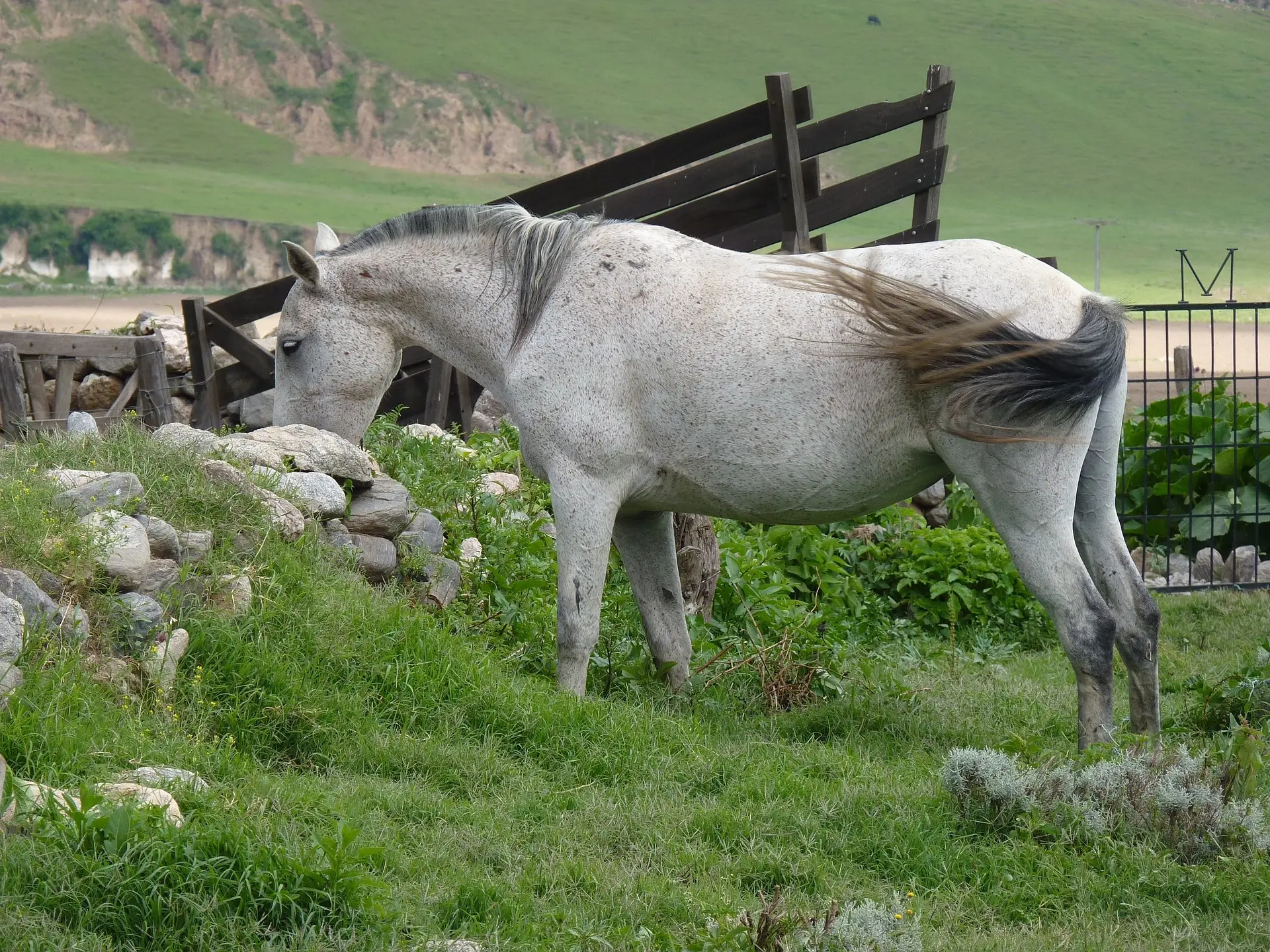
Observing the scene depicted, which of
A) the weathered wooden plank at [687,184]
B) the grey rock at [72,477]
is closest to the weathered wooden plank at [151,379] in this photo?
the weathered wooden plank at [687,184]

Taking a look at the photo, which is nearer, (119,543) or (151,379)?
(119,543)

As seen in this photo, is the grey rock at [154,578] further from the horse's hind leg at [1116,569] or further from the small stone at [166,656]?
the horse's hind leg at [1116,569]

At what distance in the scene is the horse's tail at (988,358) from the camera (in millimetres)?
4676

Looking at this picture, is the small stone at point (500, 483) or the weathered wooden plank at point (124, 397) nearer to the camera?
the small stone at point (500, 483)

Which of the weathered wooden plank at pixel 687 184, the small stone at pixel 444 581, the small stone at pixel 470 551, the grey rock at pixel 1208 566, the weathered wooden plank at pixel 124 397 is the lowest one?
the grey rock at pixel 1208 566

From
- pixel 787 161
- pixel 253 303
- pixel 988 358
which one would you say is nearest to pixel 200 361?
pixel 253 303

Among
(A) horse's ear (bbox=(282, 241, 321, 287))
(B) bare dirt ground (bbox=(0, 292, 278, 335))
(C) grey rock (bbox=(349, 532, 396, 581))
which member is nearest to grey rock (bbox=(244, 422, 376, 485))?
(C) grey rock (bbox=(349, 532, 396, 581))

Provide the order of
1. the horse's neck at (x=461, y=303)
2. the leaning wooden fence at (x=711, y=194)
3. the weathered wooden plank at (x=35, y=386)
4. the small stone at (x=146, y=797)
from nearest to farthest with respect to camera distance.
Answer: the small stone at (x=146, y=797)
the horse's neck at (x=461, y=303)
the leaning wooden fence at (x=711, y=194)
the weathered wooden plank at (x=35, y=386)

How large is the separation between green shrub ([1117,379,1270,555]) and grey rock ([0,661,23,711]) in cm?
722

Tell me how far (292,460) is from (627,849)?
110 inches

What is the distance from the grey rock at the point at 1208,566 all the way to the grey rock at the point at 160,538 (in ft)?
Result: 22.3

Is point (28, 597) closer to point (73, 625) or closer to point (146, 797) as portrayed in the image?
point (73, 625)

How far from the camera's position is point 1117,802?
4137 millimetres

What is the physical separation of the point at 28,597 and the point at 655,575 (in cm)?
250
